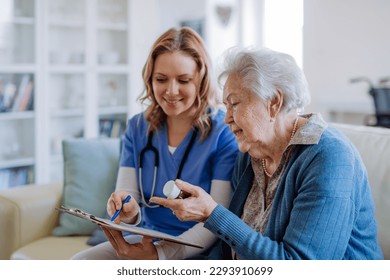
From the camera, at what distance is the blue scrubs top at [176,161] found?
1.42m

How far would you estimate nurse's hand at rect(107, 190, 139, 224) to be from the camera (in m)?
1.36

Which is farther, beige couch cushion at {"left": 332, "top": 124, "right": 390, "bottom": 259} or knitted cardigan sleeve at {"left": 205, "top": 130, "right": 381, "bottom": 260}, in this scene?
beige couch cushion at {"left": 332, "top": 124, "right": 390, "bottom": 259}

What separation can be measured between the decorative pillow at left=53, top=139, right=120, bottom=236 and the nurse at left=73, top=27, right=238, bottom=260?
1.24 feet

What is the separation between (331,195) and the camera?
104cm

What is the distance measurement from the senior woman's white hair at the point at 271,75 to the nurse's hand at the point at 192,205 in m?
0.25

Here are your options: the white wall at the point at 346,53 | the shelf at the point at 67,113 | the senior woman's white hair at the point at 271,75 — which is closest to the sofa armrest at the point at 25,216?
the senior woman's white hair at the point at 271,75

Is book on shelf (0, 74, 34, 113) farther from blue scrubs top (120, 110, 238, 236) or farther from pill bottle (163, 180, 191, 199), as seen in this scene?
pill bottle (163, 180, 191, 199)

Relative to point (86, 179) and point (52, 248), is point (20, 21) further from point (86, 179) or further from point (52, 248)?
point (52, 248)

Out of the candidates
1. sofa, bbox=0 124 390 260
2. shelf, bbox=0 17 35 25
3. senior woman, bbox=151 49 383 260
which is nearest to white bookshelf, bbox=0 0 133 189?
shelf, bbox=0 17 35 25

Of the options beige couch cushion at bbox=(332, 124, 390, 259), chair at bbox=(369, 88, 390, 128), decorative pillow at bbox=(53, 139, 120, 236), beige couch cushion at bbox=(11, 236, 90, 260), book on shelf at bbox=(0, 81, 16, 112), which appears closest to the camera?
beige couch cushion at bbox=(332, 124, 390, 259)

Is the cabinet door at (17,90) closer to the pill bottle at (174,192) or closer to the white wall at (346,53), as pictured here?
the white wall at (346,53)

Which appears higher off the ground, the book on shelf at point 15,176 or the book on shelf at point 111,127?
the book on shelf at point 111,127

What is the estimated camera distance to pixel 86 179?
1.90 m
